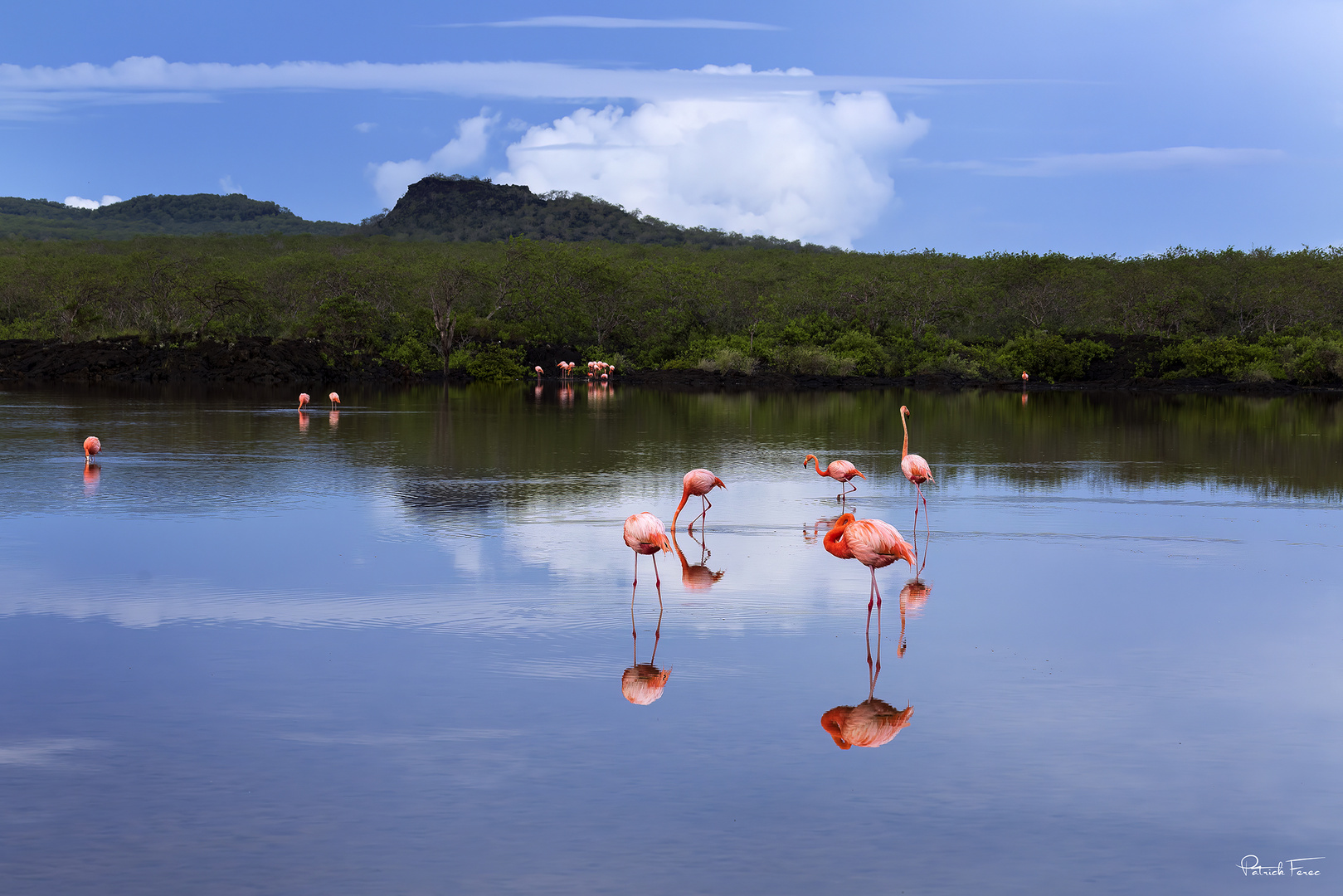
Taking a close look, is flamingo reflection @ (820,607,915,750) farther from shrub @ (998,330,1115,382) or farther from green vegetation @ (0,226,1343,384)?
shrub @ (998,330,1115,382)

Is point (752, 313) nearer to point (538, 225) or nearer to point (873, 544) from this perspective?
point (873, 544)

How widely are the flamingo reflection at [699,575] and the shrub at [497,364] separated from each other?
52.1 metres

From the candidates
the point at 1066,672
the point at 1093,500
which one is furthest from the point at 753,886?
the point at 1093,500

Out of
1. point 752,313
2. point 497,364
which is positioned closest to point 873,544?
point 497,364

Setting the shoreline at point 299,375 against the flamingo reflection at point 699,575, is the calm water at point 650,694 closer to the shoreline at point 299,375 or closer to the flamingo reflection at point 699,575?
the flamingo reflection at point 699,575

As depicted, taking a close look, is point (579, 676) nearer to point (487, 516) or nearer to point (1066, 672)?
point (1066, 672)

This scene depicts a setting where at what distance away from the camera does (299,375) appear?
6066 cm

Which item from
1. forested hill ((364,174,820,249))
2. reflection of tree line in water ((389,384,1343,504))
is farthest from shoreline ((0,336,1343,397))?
forested hill ((364,174,820,249))

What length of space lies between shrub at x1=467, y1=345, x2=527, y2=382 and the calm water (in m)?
48.2

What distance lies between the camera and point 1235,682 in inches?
327

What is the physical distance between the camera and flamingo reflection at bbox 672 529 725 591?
1133 cm

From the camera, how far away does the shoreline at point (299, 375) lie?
59406 millimetres

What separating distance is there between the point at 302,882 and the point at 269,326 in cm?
7868
